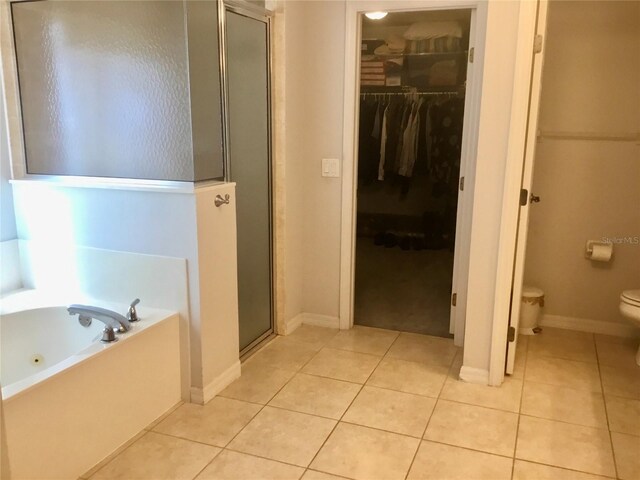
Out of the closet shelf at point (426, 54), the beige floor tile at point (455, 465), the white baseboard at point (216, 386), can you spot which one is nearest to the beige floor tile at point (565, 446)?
the beige floor tile at point (455, 465)

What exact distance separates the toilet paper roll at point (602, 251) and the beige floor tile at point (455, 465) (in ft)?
5.74

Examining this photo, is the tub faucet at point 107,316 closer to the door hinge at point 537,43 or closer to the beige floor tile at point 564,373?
the beige floor tile at point 564,373

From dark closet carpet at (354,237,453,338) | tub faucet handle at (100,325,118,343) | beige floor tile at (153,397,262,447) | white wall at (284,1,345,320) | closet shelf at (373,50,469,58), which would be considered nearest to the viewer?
tub faucet handle at (100,325,118,343)

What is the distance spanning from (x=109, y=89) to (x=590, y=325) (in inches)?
128

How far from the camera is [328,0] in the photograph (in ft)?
10.6

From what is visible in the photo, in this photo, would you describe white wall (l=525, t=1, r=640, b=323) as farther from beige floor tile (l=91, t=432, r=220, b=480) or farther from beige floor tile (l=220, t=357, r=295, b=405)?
beige floor tile (l=91, t=432, r=220, b=480)

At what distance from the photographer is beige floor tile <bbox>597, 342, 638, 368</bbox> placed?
309 cm

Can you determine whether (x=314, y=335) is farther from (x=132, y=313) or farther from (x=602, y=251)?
(x=602, y=251)

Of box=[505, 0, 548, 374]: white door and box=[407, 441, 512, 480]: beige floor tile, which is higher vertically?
box=[505, 0, 548, 374]: white door

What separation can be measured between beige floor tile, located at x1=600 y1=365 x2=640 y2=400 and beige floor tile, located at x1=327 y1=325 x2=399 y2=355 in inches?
47.3

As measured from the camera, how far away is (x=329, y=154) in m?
3.41

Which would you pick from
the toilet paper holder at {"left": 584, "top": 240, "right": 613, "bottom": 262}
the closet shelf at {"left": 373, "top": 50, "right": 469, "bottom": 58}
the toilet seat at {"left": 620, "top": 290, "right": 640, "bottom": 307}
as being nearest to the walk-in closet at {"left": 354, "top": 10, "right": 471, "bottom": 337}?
the closet shelf at {"left": 373, "top": 50, "right": 469, "bottom": 58}

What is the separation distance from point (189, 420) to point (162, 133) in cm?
134

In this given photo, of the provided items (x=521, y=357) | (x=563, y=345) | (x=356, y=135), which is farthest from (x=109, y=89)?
(x=563, y=345)
